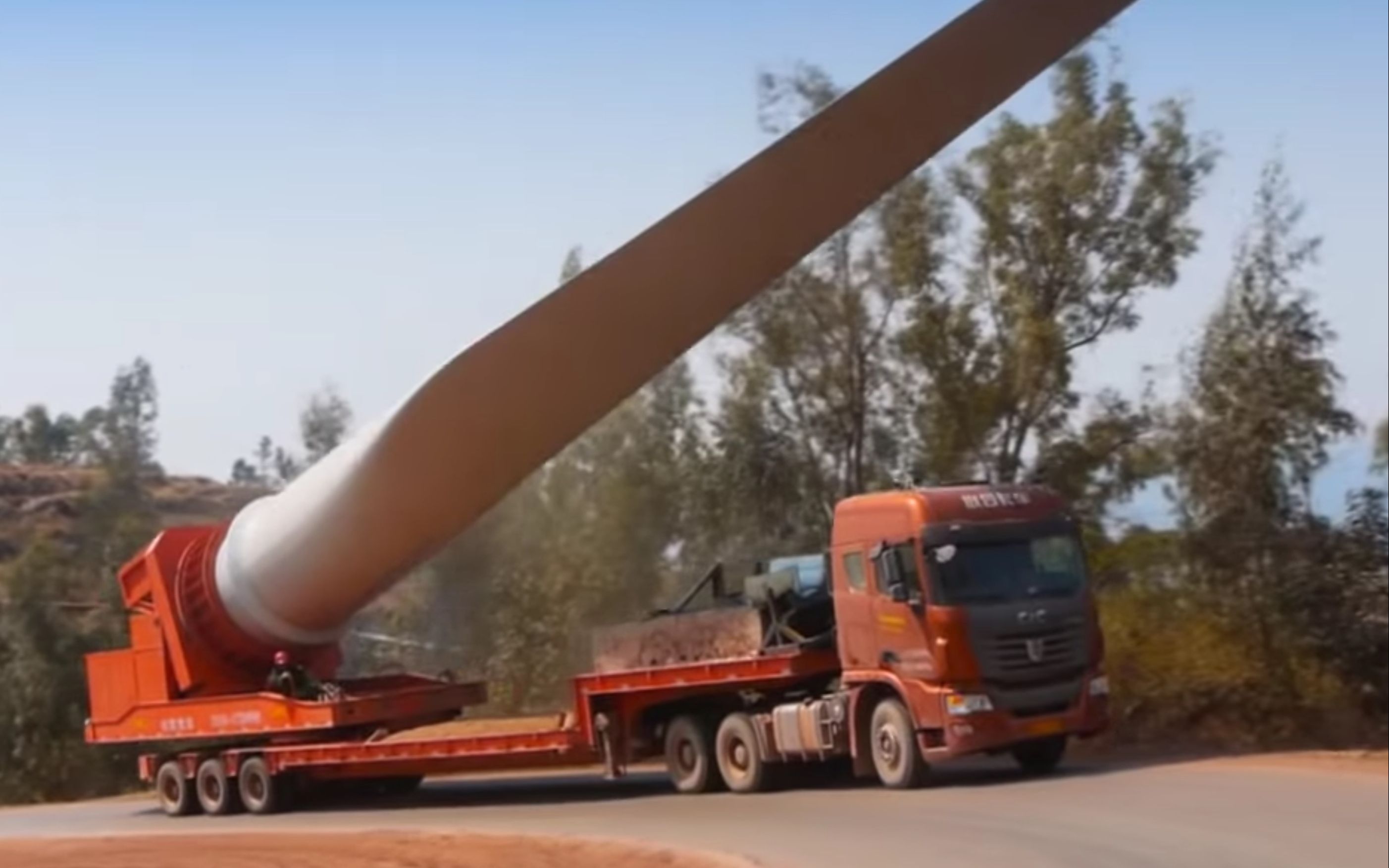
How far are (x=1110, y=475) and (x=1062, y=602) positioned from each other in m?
9.89

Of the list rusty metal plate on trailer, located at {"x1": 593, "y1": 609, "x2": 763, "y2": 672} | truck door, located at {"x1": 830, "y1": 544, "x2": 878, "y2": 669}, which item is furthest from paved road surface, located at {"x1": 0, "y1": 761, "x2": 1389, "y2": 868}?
rusty metal plate on trailer, located at {"x1": 593, "y1": 609, "x2": 763, "y2": 672}

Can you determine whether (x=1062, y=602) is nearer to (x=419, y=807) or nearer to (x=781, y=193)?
(x=781, y=193)

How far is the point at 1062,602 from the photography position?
21.2 metres

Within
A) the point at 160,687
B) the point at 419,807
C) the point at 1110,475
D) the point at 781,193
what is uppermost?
the point at 781,193

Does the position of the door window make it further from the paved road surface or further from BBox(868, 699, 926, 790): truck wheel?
the paved road surface

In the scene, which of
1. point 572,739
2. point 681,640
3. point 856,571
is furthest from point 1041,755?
point 572,739

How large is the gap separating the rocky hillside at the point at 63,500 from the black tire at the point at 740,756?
12.4 m

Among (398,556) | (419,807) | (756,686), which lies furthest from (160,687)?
(756,686)

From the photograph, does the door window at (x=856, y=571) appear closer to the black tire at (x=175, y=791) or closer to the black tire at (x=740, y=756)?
the black tire at (x=740, y=756)

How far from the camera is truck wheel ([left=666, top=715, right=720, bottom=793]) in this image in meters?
22.6

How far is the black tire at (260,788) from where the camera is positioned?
78.9 ft

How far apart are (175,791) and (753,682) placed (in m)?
7.81

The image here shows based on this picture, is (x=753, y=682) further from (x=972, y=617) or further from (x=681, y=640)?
(x=972, y=617)

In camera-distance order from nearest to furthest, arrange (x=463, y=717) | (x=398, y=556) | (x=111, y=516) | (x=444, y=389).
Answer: (x=444, y=389) → (x=398, y=556) → (x=463, y=717) → (x=111, y=516)
